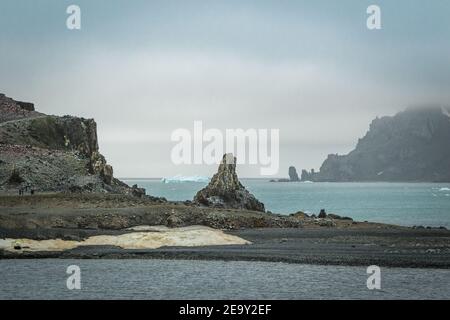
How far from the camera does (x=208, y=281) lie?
44.3 metres

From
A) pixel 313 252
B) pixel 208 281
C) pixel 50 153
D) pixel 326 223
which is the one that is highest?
pixel 50 153

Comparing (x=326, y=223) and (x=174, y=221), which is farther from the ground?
(x=174, y=221)

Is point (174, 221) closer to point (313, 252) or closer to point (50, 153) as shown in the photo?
point (313, 252)

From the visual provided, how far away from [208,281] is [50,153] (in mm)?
71635

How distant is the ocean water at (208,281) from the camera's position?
3975 centimetres

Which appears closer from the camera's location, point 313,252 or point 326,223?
point 313,252

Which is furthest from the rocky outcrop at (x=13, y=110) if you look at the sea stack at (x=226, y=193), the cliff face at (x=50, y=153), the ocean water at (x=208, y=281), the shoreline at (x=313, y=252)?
the ocean water at (x=208, y=281)

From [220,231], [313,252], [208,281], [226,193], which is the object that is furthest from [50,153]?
[208,281]

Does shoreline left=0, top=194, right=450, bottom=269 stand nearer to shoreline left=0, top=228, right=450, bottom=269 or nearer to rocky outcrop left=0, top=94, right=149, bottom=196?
shoreline left=0, top=228, right=450, bottom=269

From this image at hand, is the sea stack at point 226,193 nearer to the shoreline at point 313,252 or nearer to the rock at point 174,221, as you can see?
the rock at point 174,221

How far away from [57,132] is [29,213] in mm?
48360

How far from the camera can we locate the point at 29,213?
75312 millimetres
